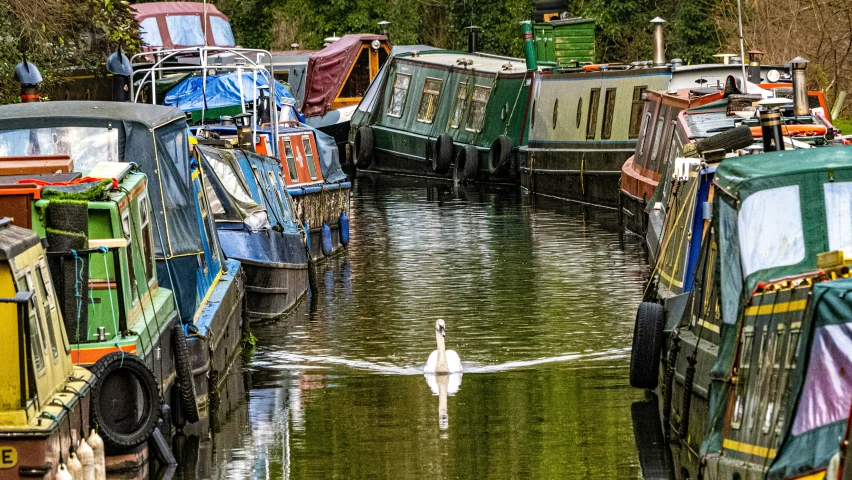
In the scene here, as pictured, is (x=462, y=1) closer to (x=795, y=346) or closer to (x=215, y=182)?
(x=215, y=182)

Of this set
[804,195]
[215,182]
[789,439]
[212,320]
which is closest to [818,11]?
[215,182]

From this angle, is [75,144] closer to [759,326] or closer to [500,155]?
[759,326]

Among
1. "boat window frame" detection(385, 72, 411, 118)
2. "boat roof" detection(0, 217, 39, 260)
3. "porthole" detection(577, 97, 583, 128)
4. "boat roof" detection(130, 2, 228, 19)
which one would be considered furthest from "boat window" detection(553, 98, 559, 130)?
"boat roof" detection(0, 217, 39, 260)

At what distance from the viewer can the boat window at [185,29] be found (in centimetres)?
3978

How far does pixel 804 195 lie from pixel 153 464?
186 inches

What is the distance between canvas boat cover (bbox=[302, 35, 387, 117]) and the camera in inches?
1661

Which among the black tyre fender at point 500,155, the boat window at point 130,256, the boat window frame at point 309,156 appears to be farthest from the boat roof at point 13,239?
the black tyre fender at point 500,155

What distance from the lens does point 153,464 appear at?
11781mm

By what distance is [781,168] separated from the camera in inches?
407

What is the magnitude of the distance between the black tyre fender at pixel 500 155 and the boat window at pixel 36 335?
25.7 metres

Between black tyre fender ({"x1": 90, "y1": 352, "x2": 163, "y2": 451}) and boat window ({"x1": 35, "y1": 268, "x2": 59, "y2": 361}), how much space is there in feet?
1.90

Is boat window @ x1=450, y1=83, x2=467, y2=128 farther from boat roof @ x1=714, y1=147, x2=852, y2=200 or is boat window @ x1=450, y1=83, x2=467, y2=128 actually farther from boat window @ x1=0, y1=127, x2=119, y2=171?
boat roof @ x1=714, y1=147, x2=852, y2=200

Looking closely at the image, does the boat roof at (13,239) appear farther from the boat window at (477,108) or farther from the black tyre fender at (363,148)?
the black tyre fender at (363,148)

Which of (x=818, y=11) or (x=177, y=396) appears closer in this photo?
(x=177, y=396)
